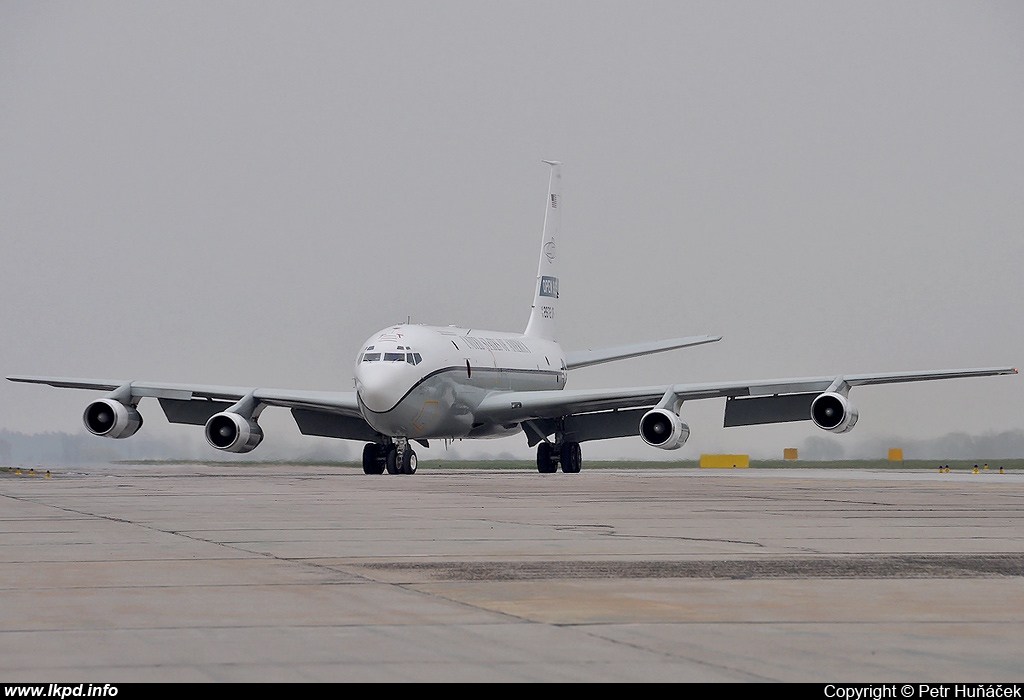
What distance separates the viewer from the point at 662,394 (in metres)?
39.5

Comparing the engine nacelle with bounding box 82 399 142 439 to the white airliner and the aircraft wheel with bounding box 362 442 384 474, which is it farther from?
the aircraft wheel with bounding box 362 442 384 474

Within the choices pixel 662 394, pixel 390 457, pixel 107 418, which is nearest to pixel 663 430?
pixel 662 394

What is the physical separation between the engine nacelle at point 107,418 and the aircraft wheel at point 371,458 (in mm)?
7083

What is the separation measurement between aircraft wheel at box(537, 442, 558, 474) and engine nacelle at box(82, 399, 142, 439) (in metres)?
12.9

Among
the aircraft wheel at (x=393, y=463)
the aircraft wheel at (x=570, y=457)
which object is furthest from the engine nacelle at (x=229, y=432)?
the aircraft wheel at (x=570, y=457)

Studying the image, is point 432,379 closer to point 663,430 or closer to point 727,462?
point 663,430

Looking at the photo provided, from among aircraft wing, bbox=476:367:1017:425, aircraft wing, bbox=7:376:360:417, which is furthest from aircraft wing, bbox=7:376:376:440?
aircraft wing, bbox=476:367:1017:425

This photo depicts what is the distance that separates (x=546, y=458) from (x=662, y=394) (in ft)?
22.7

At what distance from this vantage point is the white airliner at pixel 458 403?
123ft

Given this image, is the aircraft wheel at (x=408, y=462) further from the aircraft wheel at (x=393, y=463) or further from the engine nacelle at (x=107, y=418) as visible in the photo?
the engine nacelle at (x=107, y=418)

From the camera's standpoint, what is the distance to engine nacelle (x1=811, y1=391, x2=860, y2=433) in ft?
117

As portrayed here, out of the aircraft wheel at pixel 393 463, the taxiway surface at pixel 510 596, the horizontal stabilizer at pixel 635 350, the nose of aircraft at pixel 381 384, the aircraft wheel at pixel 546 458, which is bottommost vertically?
the taxiway surface at pixel 510 596

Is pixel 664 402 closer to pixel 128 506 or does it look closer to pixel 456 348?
pixel 456 348
